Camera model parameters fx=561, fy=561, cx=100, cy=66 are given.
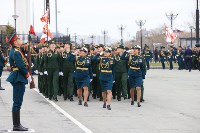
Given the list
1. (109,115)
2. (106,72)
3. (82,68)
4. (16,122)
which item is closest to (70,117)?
(109,115)

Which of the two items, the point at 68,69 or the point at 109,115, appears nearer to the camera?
the point at 109,115

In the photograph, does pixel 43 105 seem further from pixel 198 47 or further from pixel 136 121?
pixel 198 47

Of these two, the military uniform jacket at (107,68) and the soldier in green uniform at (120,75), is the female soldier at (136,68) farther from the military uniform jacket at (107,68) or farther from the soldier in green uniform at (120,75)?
the soldier in green uniform at (120,75)

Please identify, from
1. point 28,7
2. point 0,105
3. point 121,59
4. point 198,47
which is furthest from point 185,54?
point 0,105

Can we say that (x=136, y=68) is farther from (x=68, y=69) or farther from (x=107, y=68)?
(x=68, y=69)

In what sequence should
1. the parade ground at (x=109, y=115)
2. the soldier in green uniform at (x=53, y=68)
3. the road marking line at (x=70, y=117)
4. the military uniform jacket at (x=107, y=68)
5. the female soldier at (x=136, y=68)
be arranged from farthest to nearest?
1. the soldier in green uniform at (x=53, y=68)
2. the female soldier at (x=136, y=68)
3. the military uniform jacket at (x=107, y=68)
4. the parade ground at (x=109, y=115)
5. the road marking line at (x=70, y=117)

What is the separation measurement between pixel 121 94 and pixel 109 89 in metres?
4.40

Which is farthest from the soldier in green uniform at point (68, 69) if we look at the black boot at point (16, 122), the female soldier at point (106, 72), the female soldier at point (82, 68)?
the black boot at point (16, 122)

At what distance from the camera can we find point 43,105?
16.5 m

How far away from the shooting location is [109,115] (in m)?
→ 14.2

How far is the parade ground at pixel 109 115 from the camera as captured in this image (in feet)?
38.5

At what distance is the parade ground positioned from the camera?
1172cm

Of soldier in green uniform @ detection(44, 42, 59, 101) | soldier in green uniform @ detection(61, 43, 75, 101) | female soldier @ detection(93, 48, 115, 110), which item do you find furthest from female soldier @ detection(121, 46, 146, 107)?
soldier in green uniform @ detection(44, 42, 59, 101)

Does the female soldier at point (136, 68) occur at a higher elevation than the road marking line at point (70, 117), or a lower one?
higher
